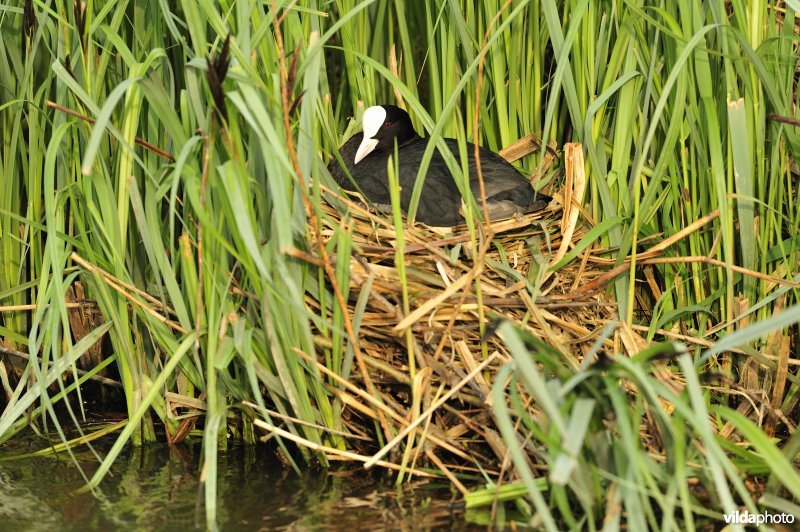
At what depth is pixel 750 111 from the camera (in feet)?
7.74

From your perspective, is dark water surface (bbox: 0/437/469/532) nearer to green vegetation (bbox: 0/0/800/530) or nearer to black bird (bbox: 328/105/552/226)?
green vegetation (bbox: 0/0/800/530)

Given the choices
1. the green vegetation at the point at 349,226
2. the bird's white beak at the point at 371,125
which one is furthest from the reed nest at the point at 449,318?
the bird's white beak at the point at 371,125

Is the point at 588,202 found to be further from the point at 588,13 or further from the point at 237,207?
the point at 237,207

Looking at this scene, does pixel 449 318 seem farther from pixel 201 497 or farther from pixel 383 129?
pixel 383 129

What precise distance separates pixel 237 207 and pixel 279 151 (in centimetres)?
14

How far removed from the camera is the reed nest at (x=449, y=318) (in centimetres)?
216

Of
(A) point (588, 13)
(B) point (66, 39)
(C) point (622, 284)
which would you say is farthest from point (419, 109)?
(B) point (66, 39)

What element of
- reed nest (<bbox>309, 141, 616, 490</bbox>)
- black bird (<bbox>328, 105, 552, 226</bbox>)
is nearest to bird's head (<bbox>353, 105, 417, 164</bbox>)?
black bird (<bbox>328, 105, 552, 226</bbox>)

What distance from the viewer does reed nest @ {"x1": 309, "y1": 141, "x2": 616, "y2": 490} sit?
2.16m

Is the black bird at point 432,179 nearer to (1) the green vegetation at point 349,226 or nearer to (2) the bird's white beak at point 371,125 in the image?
(2) the bird's white beak at point 371,125

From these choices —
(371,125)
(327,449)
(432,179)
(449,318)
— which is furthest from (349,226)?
(371,125)

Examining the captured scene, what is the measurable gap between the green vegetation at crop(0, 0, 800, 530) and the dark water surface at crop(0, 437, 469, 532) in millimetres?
88

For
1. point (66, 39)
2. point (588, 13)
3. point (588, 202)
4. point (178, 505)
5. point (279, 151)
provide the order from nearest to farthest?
1. point (279, 151)
2. point (178, 505)
3. point (66, 39)
4. point (588, 13)
5. point (588, 202)

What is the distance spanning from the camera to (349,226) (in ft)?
6.88
